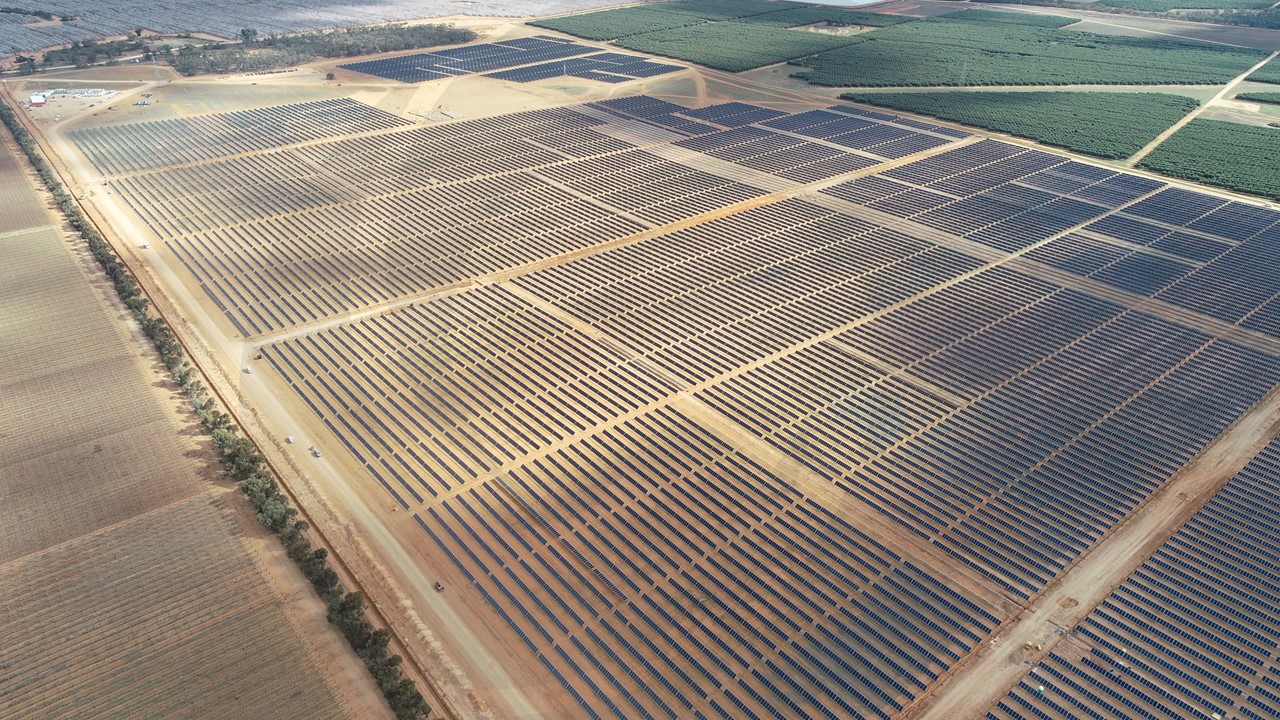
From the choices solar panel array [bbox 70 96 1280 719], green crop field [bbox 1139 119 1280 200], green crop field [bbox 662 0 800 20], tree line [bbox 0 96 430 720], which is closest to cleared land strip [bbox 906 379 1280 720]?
solar panel array [bbox 70 96 1280 719]

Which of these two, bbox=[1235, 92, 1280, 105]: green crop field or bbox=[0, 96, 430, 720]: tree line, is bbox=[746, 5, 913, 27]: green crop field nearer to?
bbox=[1235, 92, 1280, 105]: green crop field

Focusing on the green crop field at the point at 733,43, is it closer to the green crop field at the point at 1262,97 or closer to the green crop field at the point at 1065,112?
the green crop field at the point at 1065,112

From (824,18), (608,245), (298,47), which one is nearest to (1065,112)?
(824,18)

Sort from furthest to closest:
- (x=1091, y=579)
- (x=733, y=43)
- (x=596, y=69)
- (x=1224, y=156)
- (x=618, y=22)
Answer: (x=618, y=22) < (x=733, y=43) < (x=596, y=69) < (x=1224, y=156) < (x=1091, y=579)

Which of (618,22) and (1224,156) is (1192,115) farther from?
(618,22)

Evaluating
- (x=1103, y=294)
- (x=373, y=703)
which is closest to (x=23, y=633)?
(x=373, y=703)

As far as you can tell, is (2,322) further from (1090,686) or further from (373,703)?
(1090,686)
